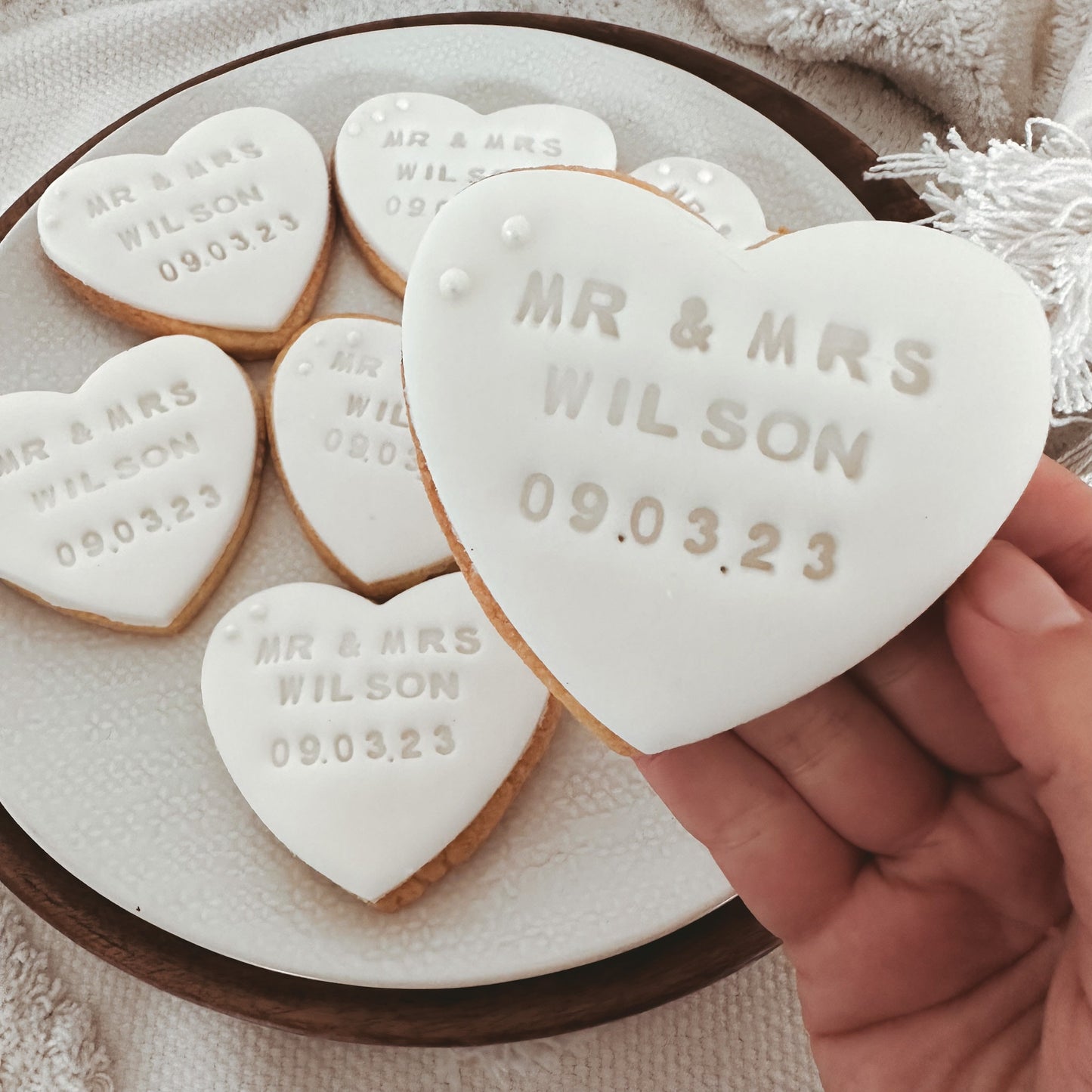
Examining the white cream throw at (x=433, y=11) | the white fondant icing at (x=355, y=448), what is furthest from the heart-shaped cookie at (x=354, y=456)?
the white cream throw at (x=433, y=11)

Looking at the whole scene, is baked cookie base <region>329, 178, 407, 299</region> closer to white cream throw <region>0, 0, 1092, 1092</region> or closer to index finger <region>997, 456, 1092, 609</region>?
white cream throw <region>0, 0, 1092, 1092</region>

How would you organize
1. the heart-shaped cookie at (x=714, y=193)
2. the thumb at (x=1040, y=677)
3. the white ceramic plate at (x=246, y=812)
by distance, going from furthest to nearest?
the heart-shaped cookie at (x=714, y=193)
the white ceramic plate at (x=246, y=812)
the thumb at (x=1040, y=677)

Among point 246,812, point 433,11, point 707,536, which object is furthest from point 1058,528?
point 433,11

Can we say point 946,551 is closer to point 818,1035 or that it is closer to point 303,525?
point 818,1035

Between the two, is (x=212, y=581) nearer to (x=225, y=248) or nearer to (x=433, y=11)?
(x=225, y=248)

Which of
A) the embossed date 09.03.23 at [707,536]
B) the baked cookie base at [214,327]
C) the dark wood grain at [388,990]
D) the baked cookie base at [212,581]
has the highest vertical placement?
the embossed date 09.03.23 at [707,536]

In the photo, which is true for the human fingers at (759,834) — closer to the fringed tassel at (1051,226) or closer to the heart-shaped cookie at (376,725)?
the heart-shaped cookie at (376,725)

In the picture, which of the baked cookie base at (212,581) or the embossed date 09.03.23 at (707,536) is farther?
the baked cookie base at (212,581)
